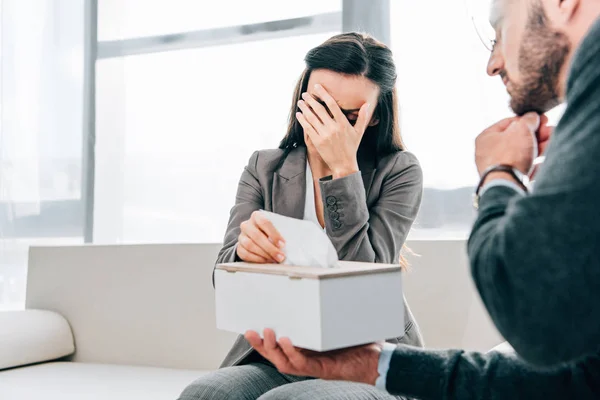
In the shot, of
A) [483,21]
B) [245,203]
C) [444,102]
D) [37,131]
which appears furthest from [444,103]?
[37,131]

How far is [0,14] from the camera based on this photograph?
3.04 metres

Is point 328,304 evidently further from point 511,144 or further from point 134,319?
point 134,319

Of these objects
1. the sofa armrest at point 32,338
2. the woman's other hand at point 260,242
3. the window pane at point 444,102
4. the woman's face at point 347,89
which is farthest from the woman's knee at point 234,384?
the window pane at point 444,102

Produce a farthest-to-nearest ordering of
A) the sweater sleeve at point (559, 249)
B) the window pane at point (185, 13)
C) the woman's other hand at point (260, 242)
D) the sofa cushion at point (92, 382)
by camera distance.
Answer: the window pane at point (185, 13), the sofa cushion at point (92, 382), the woman's other hand at point (260, 242), the sweater sleeve at point (559, 249)

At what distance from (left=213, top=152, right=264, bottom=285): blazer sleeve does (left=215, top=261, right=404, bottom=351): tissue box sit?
0.48 meters

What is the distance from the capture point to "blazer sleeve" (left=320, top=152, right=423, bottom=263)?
1.23 meters

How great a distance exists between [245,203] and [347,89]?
0.34 metres

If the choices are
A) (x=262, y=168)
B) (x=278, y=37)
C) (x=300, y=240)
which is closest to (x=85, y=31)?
(x=278, y=37)

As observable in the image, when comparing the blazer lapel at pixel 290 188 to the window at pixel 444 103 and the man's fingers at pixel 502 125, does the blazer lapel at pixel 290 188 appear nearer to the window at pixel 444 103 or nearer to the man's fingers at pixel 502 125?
the man's fingers at pixel 502 125

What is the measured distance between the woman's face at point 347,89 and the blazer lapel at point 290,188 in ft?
0.54

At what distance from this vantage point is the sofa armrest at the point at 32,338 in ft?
6.27

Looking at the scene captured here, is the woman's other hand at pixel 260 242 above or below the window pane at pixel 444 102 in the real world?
below

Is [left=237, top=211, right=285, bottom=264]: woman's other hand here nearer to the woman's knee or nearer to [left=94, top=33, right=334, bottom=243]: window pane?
the woman's knee

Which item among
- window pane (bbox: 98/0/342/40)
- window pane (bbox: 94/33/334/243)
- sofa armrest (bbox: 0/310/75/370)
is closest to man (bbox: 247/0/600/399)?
sofa armrest (bbox: 0/310/75/370)
